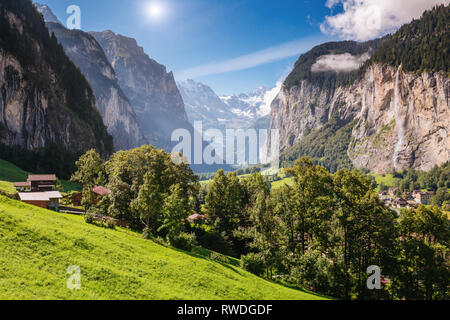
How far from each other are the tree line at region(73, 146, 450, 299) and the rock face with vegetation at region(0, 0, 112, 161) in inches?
3415

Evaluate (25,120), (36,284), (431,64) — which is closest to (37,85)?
(25,120)

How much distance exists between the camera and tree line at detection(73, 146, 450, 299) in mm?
32281

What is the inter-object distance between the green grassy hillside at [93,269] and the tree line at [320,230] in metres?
9.74

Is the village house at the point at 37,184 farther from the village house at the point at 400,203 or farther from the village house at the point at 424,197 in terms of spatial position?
the village house at the point at 424,197

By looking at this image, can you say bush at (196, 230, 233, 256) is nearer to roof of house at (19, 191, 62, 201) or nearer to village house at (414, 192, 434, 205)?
roof of house at (19, 191, 62, 201)

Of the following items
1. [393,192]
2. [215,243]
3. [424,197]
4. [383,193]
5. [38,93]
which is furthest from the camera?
[383,193]

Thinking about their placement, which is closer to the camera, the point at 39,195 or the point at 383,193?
the point at 39,195

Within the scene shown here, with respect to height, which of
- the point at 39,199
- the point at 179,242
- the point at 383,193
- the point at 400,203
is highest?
the point at 39,199

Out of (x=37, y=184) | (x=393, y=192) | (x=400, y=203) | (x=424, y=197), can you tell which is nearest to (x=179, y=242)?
(x=37, y=184)

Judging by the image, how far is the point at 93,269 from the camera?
650 inches

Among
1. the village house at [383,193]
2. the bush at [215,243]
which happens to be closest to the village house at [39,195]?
the bush at [215,243]

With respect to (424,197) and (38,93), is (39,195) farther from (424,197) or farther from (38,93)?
(424,197)

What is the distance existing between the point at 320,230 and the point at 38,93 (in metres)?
143

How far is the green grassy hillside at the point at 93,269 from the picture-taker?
13.7 meters
